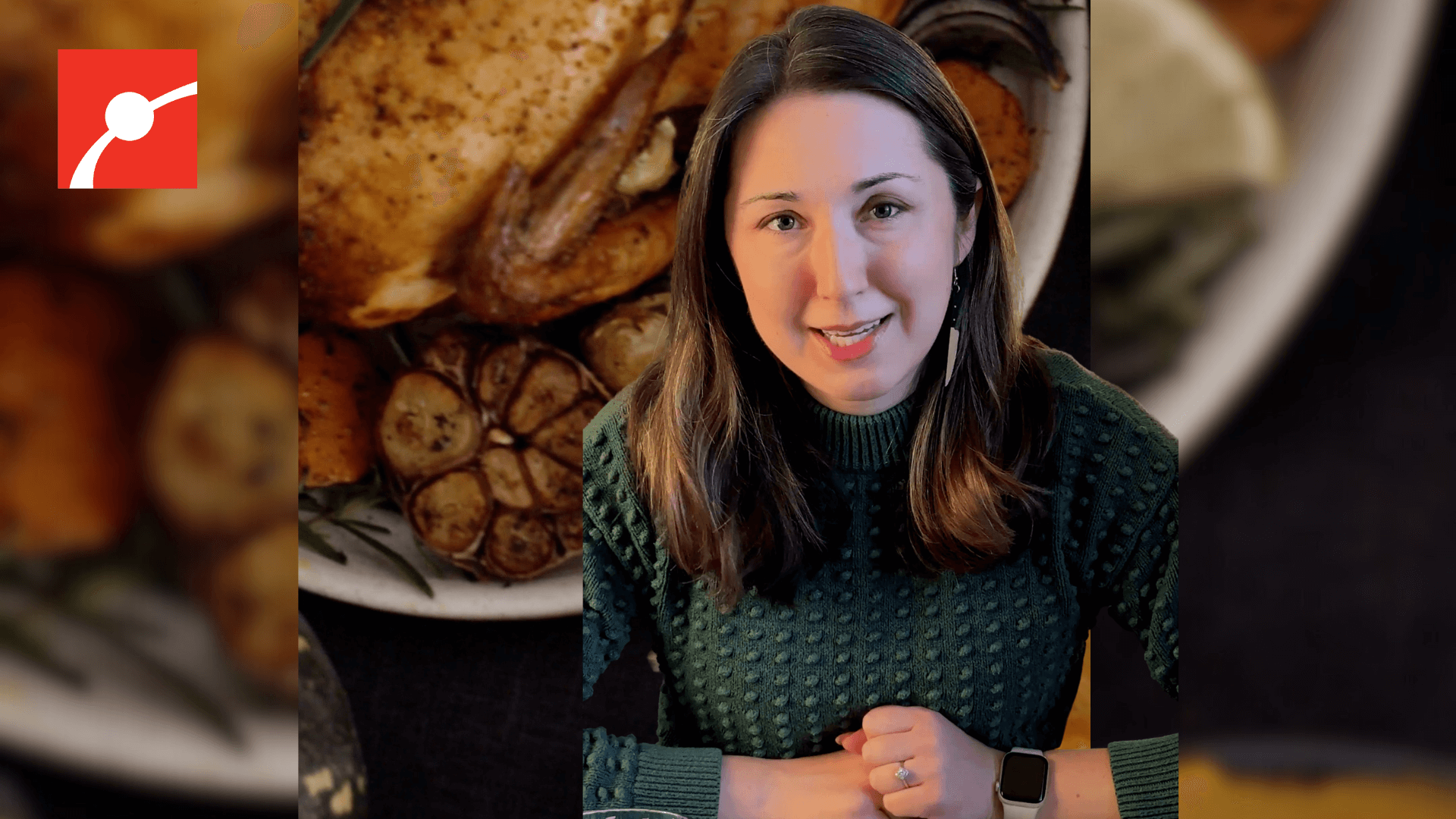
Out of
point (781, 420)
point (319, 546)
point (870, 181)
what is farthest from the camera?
point (319, 546)

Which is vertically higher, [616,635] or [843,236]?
[843,236]

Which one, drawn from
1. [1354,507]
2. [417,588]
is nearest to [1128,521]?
[1354,507]

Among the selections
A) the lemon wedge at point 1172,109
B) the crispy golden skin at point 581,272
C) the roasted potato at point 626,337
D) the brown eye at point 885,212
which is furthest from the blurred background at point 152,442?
the lemon wedge at point 1172,109

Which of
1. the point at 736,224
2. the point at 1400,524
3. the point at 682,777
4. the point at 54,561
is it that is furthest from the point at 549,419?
the point at 1400,524

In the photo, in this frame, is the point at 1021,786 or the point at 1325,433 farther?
the point at 1325,433

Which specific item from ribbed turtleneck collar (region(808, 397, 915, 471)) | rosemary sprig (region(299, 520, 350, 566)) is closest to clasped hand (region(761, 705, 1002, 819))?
ribbed turtleneck collar (region(808, 397, 915, 471))

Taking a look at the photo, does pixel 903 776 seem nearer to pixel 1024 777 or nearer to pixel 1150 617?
pixel 1024 777

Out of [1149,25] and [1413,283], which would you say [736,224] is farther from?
[1413,283]
